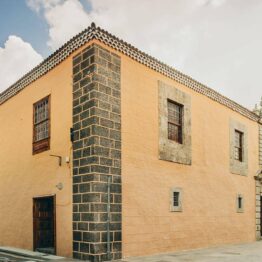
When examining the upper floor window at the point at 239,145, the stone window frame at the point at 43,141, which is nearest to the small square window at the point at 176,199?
the stone window frame at the point at 43,141

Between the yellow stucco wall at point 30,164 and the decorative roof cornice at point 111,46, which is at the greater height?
the decorative roof cornice at point 111,46

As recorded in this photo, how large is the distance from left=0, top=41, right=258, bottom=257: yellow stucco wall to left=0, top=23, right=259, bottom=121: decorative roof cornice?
0.21m

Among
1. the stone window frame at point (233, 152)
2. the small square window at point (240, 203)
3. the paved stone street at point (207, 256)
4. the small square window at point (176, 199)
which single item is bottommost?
the paved stone street at point (207, 256)

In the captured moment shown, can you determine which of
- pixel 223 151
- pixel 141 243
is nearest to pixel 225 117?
pixel 223 151

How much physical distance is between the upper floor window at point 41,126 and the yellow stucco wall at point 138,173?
251 millimetres

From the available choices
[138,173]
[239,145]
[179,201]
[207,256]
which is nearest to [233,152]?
[239,145]

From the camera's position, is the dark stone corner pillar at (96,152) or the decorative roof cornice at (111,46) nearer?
the dark stone corner pillar at (96,152)

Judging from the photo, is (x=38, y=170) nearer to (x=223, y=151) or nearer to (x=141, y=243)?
(x=141, y=243)

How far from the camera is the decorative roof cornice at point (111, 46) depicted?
34.6 feet

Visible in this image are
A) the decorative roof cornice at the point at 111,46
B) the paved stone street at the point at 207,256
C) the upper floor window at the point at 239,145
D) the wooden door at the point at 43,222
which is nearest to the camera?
the paved stone street at the point at 207,256

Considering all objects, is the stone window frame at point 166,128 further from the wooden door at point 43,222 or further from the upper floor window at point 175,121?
the wooden door at point 43,222

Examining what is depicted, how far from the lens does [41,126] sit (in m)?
12.4

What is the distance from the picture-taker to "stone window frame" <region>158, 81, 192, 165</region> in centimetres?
1230

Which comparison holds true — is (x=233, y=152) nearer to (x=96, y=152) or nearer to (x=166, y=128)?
(x=166, y=128)
